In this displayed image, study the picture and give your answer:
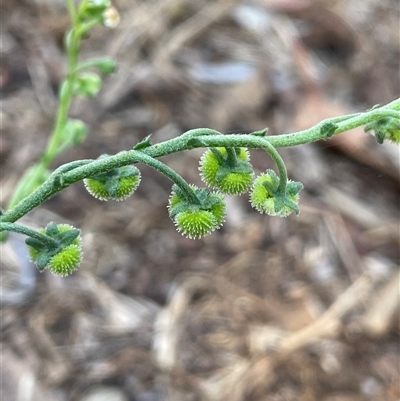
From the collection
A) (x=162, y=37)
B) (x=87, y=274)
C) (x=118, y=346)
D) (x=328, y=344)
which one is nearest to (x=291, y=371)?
(x=328, y=344)

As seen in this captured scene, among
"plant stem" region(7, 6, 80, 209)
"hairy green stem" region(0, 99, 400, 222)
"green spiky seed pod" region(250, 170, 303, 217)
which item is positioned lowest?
"plant stem" region(7, 6, 80, 209)

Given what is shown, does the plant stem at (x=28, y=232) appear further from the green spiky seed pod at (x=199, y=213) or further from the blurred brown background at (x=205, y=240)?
the blurred brown background at (x=205, y=240)

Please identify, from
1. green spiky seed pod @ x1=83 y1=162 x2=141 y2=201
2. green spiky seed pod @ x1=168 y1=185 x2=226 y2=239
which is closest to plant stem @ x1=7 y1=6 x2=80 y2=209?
green spiky seed pod @ x1=83 y1=162 x2=141 y2=201

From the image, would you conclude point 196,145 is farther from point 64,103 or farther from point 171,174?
point 64,103

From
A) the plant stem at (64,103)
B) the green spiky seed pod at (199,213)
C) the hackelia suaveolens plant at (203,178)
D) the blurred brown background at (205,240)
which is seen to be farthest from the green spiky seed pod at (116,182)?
the blurred brown background at (205,240)

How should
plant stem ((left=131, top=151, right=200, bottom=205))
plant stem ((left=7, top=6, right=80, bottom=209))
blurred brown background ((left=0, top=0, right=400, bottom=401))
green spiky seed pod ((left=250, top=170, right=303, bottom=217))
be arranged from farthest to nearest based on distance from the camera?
blurred brown background ((left=0, top=0, right=400, bottom=401)), plant stem ((left=7, top=6, right=80, bottom=209)), green spiky seed pod ((left=250, top=170, right=303, bottom=217)), plant stem ((left=131, top=151, right=200, bottom=205))

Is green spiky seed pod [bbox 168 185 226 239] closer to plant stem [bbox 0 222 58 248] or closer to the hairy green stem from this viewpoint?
the hairy green stem

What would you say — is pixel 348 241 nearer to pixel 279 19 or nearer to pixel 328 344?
pixel 328 344
